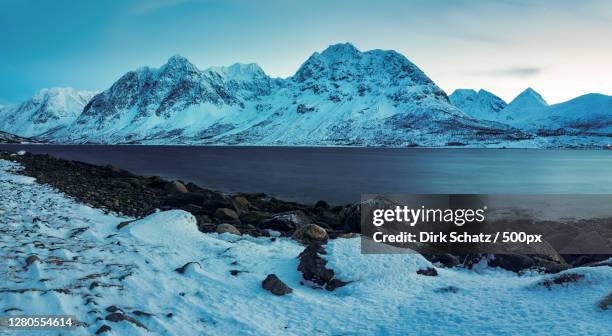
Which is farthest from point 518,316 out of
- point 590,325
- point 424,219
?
point 424,219

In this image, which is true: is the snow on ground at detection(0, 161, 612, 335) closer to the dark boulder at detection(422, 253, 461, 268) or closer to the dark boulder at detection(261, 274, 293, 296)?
the dark boulder at detection(261, 274, 293, 296)

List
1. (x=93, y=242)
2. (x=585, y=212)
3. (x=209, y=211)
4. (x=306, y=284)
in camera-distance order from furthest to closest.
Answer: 1. (x=585, y=212)
2. (x=209, y=211)
3. (x=93, y=242)
4. (x=306, y=284)

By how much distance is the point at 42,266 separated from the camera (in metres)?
8.37

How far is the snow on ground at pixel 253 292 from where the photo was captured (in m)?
6.94

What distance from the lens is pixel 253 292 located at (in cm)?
865

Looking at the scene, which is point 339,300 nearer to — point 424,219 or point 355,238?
point 355,238

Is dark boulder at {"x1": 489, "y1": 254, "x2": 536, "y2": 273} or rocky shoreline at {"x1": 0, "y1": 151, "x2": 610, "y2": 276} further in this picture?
rocky shoreline at {"x1": 0, "y1": 151, "x2": 610, "y2": 276}

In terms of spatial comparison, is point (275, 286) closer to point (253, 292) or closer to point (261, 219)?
point (253, 292)

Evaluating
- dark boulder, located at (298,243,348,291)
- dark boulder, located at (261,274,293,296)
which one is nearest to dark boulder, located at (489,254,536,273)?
dark boulder, located at (298,243,348,291)

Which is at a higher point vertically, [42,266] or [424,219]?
[42,266]

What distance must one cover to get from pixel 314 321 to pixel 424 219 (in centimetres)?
1365

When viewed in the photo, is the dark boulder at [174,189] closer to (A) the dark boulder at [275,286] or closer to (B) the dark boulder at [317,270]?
(B) the dark boulder at [317,270]

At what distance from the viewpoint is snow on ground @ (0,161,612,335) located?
22.8 ft

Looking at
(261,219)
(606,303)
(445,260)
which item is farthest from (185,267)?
(606,303)
